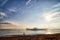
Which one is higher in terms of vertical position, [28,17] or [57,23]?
[28,17]

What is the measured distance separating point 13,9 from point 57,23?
37.3 inches

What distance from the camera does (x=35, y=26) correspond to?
8.51ft

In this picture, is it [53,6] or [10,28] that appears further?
[53,6]

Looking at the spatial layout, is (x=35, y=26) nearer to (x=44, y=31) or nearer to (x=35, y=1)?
(x=44, y=31)

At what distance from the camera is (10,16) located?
252 centimetres

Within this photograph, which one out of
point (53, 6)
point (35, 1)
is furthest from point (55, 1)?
point (35, 1)

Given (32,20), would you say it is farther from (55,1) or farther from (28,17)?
(55,1)

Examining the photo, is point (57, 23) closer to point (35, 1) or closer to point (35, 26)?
point (35, 26)

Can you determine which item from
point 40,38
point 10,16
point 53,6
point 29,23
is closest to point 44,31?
point 40,38

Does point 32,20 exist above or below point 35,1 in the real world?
below

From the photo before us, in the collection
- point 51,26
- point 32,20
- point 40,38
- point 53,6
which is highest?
point 53,6

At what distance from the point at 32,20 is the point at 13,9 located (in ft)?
1.44

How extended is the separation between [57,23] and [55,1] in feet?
1.52

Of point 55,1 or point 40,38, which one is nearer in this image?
point 40,38
